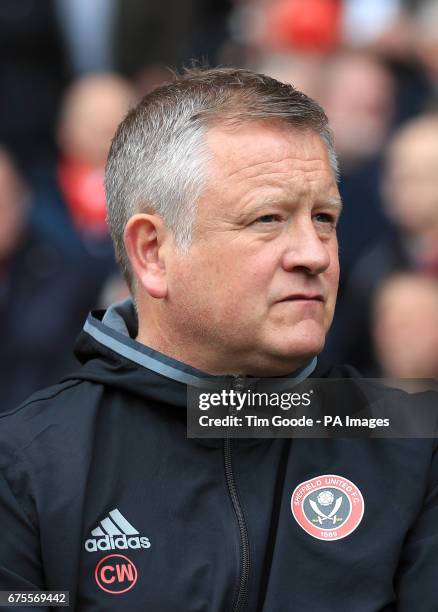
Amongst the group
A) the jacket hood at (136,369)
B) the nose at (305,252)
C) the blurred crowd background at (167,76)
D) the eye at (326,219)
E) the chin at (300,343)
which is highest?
the blurred crowd background at (167,76)

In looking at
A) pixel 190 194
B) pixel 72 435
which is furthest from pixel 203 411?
pixel 190 194

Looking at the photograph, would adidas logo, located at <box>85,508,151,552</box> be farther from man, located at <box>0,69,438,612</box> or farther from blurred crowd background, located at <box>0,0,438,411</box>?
blurred crowd background, located at <box>0,0,438,411</box>

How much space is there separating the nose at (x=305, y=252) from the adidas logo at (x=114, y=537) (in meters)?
0.67

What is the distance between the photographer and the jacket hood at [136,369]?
2.58 m

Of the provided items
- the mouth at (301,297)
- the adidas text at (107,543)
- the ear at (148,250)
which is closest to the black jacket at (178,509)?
the adidas text at (107,543)

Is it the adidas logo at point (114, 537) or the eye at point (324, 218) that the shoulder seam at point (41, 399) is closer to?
the adidas logo at point (114, 537)

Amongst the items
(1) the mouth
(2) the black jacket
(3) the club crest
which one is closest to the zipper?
(2) the black jacket

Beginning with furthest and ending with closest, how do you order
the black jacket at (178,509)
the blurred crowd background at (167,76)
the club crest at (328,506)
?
1. the blurred crowd background at (167,76)
2. the club crest at (328,506)
3. the black jacket at (178,509)

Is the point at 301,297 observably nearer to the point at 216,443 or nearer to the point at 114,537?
the point at 216,443

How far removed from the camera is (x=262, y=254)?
8.28 ft

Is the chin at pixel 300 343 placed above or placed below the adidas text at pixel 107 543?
above

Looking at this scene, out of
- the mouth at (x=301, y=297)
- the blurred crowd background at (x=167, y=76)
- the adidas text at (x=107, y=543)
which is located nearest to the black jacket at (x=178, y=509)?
the adidas text at (x=107, y=543)

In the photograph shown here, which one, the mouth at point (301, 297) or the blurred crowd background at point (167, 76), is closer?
the mouth at point (301, 297)

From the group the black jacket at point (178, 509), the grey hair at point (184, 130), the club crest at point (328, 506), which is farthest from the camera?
the grey hair at point (184, 130)
